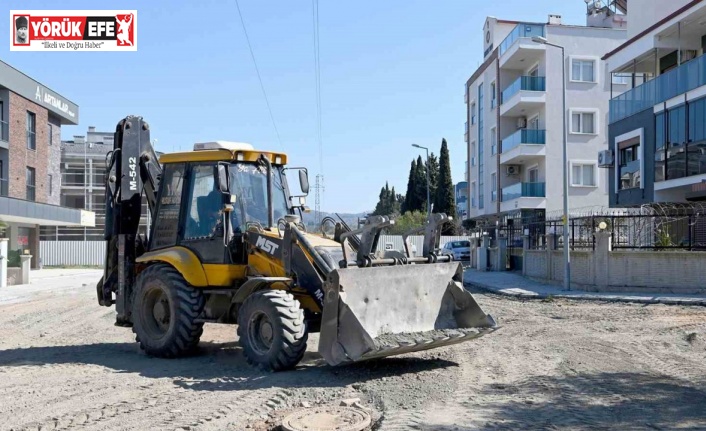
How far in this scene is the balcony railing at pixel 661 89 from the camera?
1043 inches

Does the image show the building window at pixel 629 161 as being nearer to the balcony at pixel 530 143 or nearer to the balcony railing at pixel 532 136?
the balcony at pixel 530 143

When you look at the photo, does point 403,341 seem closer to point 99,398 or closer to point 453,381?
point 453,381

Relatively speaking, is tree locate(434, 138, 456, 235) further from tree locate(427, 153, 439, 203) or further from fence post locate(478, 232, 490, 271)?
fence post locate(478, 232, 490, 271)

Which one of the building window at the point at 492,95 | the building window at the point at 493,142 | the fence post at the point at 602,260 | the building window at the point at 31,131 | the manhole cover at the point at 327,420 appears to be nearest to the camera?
the manhole cover at the point at 327,420

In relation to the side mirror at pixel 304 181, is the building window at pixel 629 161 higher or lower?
higher

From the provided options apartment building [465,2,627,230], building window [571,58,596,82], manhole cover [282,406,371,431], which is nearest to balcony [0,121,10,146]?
apartment building [465,2,627,230]

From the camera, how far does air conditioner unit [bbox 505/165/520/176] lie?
1841 inches

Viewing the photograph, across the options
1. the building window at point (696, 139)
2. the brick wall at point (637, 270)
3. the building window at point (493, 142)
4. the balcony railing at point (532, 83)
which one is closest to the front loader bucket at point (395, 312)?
the brick wall at point (637, 270)

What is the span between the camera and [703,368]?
9.20 metres

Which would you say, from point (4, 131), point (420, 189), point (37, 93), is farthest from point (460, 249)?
point (420, 189)

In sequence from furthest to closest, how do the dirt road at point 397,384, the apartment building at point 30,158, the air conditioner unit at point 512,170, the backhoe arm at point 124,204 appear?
the air conditioner unit at point 512,170, the apartment building at point 30,158, the backhoe arm at point 124,204, the dirt road at point 397,384

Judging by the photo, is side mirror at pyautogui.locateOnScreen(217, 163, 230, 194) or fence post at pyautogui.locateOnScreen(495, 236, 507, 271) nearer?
side mirror at pyautogui.locateOnScreen(217, 163, 230, 194)

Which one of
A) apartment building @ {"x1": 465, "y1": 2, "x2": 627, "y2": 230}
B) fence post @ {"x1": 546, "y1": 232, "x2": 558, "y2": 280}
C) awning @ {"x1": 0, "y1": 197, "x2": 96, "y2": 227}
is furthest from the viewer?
apartment building @ {"x1": 465, "y1": 2, "x2": 627, "y2": 230}

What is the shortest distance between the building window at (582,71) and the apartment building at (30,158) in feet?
99.2
